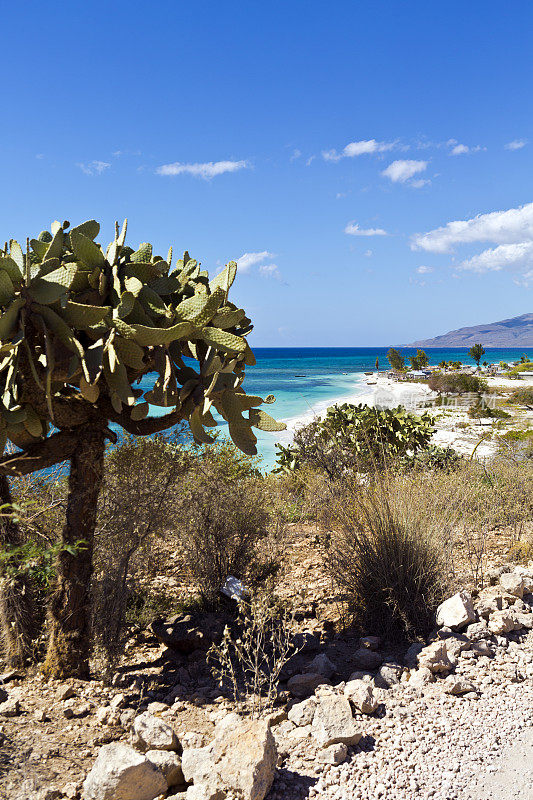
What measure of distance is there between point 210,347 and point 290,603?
2.34 meters

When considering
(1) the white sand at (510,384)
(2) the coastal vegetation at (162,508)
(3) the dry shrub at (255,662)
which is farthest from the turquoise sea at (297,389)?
(1) the white sand at (510,384)

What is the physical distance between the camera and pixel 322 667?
11.2ft

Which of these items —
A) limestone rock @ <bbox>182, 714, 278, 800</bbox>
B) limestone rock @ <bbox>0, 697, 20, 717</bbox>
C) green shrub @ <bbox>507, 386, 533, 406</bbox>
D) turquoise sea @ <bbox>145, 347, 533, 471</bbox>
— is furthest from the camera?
green shrub @ <bbox>507, 386, 533, 406</bbox>

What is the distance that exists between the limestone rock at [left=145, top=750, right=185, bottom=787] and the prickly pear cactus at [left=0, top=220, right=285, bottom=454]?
176cm

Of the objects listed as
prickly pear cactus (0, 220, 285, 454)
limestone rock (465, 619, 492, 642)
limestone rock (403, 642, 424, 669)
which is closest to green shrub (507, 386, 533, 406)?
limestone rock (465, 619, 492, 642)

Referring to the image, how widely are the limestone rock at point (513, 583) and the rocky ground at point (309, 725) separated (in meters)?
0.23

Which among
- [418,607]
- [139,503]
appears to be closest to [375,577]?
[418,607]

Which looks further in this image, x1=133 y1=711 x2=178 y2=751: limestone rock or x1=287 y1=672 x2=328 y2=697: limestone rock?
x1=287 y1=672 x2=328 y2=697: limestone rock

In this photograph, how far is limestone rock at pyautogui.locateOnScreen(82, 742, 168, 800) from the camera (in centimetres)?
224

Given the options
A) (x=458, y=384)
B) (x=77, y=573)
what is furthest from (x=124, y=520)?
(x=458, y=384)

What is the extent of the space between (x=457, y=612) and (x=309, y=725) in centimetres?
140

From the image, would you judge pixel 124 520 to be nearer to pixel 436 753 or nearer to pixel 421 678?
pixel 421 678

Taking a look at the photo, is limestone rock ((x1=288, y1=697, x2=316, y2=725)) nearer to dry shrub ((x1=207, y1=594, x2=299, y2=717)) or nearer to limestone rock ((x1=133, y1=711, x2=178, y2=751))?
dry shrub ((x1=207, y1=594, x2=299, y2=717))

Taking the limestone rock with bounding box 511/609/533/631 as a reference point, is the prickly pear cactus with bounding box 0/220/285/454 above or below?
above
